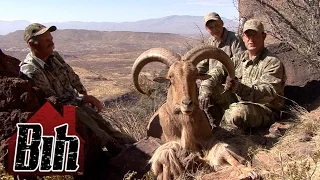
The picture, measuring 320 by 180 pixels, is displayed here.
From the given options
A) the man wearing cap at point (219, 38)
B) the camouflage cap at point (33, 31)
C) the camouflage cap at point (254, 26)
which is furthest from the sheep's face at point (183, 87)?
the man wearing cap at point (219, 38)

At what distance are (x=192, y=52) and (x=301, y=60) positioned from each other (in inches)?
132

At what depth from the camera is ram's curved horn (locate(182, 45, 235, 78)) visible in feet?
18.3

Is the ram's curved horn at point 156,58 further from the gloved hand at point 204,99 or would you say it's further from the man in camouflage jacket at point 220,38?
the man in camouflage jacket at point 220,38

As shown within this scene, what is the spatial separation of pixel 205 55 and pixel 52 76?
2064 millimetres

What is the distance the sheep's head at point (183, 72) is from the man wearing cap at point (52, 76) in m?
0.99

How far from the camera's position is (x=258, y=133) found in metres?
6.35

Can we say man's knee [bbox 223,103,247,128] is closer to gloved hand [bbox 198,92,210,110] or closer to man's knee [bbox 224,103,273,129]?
man's knee [bbox 224,103,273,129]

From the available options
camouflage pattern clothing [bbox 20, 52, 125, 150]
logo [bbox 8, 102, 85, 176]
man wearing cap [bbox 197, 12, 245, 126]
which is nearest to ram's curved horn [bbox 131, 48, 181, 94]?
camouflage pattern clothing [bbox 20, 52, 125, 150]

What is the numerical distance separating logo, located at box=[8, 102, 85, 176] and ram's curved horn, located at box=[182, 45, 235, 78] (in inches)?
64.5

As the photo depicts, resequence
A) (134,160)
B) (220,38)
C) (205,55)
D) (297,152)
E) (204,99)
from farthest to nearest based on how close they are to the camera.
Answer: (220,38)
(204,99)
(205,55)
(134,160)
(297,152)

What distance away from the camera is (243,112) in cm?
625

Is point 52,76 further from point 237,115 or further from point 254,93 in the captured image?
point 254,93

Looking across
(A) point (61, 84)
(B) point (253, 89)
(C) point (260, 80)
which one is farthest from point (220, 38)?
(A) point (61, 84)

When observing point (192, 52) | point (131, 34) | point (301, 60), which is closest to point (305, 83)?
point (301, 60)
